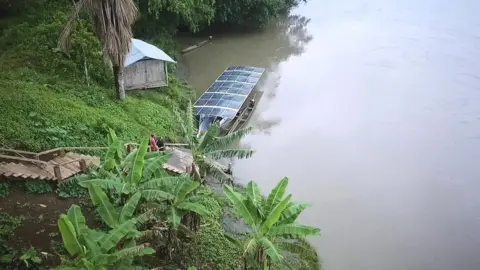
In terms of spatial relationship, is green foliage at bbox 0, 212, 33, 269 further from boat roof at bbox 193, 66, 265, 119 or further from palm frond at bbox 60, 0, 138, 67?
boat roof at bbox 193, 66, 265, 119

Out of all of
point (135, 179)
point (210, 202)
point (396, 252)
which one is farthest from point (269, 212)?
point (396, 252)

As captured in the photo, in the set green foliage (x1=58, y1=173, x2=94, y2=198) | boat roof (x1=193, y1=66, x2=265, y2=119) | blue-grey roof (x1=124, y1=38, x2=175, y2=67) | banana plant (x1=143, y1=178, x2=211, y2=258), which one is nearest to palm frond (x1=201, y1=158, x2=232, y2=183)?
banana plant (x1=143, y1=178, x2=211, y2=258)

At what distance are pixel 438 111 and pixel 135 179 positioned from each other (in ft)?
54.5

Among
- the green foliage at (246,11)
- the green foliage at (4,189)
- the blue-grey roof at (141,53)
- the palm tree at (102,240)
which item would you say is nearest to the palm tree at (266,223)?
the palm tree at (102,240)

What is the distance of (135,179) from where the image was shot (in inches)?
381

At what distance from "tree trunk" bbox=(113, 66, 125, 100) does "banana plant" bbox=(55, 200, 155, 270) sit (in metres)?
9.20

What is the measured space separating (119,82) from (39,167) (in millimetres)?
6155

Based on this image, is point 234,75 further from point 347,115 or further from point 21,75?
point 21,75

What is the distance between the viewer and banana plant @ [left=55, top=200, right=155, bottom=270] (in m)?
7.55

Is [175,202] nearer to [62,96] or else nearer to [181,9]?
[62,96]

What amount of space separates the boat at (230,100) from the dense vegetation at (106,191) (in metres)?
1.13

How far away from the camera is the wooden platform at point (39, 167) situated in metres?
11.5

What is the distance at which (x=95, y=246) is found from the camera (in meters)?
7.80

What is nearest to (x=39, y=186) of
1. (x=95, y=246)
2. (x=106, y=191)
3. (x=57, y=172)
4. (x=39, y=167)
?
(x=39, y=167)
